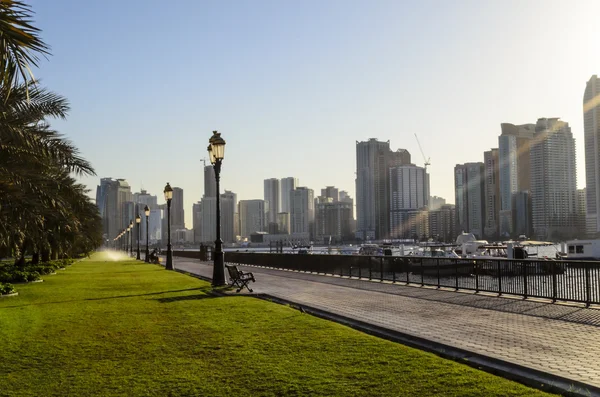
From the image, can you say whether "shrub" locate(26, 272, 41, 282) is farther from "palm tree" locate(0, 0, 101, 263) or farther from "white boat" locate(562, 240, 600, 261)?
"white boat" locate(562, 240, 600, 261)

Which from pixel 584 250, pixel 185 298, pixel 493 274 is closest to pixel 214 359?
pixel 185 298

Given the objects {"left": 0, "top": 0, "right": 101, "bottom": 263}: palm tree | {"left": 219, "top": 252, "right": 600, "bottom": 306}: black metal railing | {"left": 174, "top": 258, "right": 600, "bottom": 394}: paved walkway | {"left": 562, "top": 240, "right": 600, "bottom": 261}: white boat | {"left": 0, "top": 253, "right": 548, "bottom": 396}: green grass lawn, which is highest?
{"left": 0, "top": 0, "right": 101, "bottom": 263}: palm tree

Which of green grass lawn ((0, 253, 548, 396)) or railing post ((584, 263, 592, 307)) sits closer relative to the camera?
green grass lawn ((0, 253, 548, 396))

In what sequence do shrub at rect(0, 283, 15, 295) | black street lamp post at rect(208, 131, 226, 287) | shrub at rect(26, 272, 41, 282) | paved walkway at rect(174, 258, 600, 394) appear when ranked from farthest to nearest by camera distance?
shrub at rect(26, 272, 41, 282) → black street lamp post at rect(208, 131, 226, 287) → shrub at rect(0, 283, 15, 295) → paved walkway at rect(174, 258, 600, 394)

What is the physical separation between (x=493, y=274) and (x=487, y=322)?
703 cm

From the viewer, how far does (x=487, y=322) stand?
1258 centimetres

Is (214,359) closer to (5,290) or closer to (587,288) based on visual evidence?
(587,288)

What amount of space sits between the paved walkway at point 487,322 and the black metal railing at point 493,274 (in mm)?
735

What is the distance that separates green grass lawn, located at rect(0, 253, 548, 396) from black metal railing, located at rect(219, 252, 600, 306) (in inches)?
285

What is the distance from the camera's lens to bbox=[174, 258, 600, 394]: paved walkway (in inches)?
340

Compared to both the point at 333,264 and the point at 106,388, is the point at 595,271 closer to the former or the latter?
the point at 106,388

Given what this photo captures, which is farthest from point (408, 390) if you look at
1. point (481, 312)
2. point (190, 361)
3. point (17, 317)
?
point (17, 317)

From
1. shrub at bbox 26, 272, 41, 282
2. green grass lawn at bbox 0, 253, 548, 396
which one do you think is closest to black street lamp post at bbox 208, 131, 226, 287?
green grass lawn at bbox 0, 253, 548, 396

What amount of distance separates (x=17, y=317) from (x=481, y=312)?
10507mm
